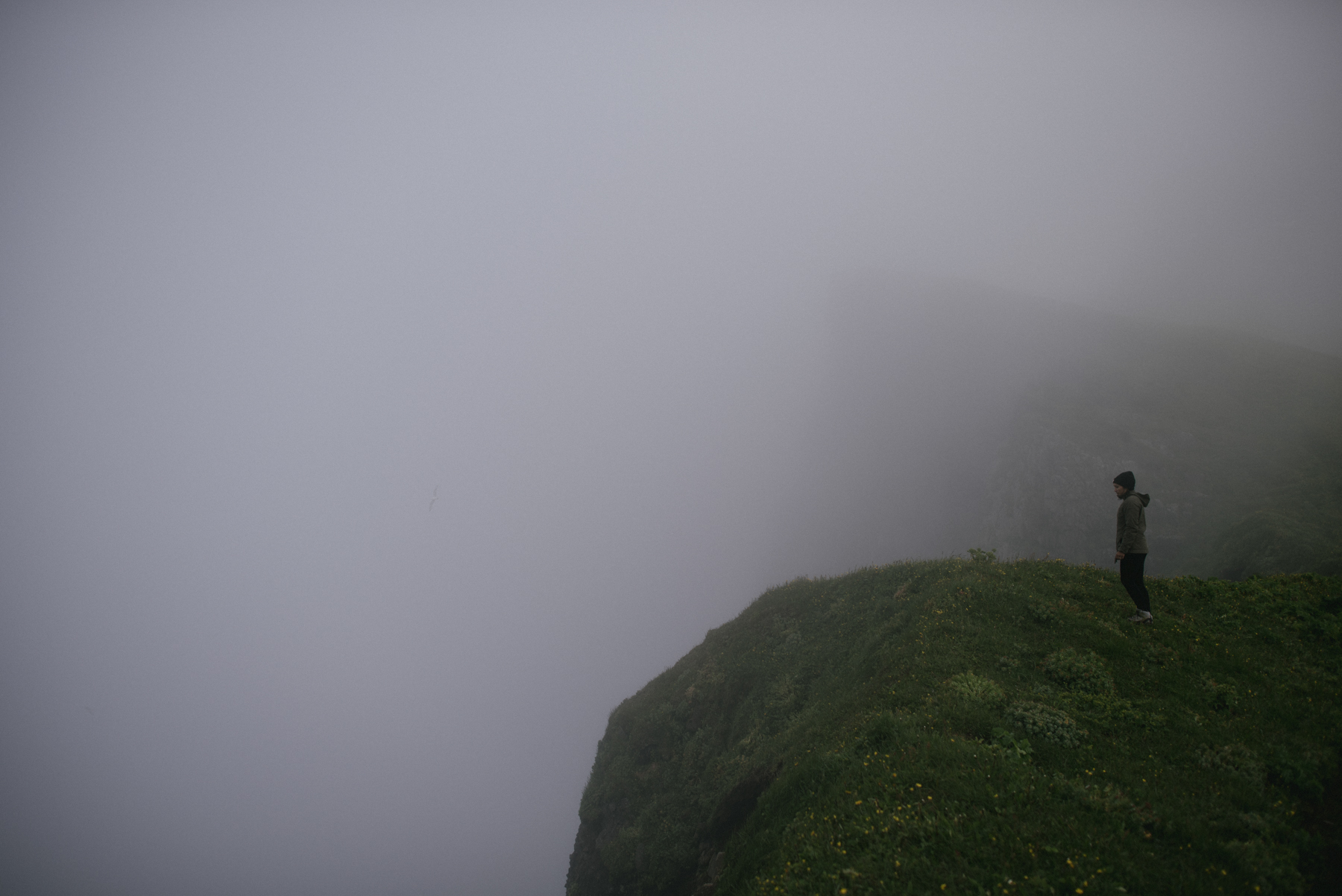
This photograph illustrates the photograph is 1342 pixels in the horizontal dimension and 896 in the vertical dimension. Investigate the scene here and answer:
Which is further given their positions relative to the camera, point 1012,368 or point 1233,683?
point 1012,368

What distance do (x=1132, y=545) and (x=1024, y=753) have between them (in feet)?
22.7

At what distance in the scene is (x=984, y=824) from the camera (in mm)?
7605

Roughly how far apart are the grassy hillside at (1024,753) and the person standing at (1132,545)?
72 cm

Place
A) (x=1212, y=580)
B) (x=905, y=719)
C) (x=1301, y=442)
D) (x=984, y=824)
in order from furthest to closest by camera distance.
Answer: (x=1301, y=442)
(x=1212, y=580)
(x=905, y=719)
(x=984, y=824)

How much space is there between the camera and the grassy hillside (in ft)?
23.4

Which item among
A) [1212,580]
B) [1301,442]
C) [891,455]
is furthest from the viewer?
[891,455]

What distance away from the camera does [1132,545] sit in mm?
12797

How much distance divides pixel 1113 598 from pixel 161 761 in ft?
940

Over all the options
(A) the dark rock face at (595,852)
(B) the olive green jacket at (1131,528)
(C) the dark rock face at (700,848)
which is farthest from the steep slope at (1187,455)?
(A) the dark rock face at (595,852)

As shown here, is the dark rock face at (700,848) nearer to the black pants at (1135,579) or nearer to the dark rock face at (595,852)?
the dark rock face at (595,852)

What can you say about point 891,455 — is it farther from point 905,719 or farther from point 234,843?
point 234,843

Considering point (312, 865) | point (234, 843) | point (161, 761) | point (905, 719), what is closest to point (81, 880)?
point (234, 843)

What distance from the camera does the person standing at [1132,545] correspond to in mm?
12797

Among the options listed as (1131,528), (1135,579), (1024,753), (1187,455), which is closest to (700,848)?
(1024,753)
